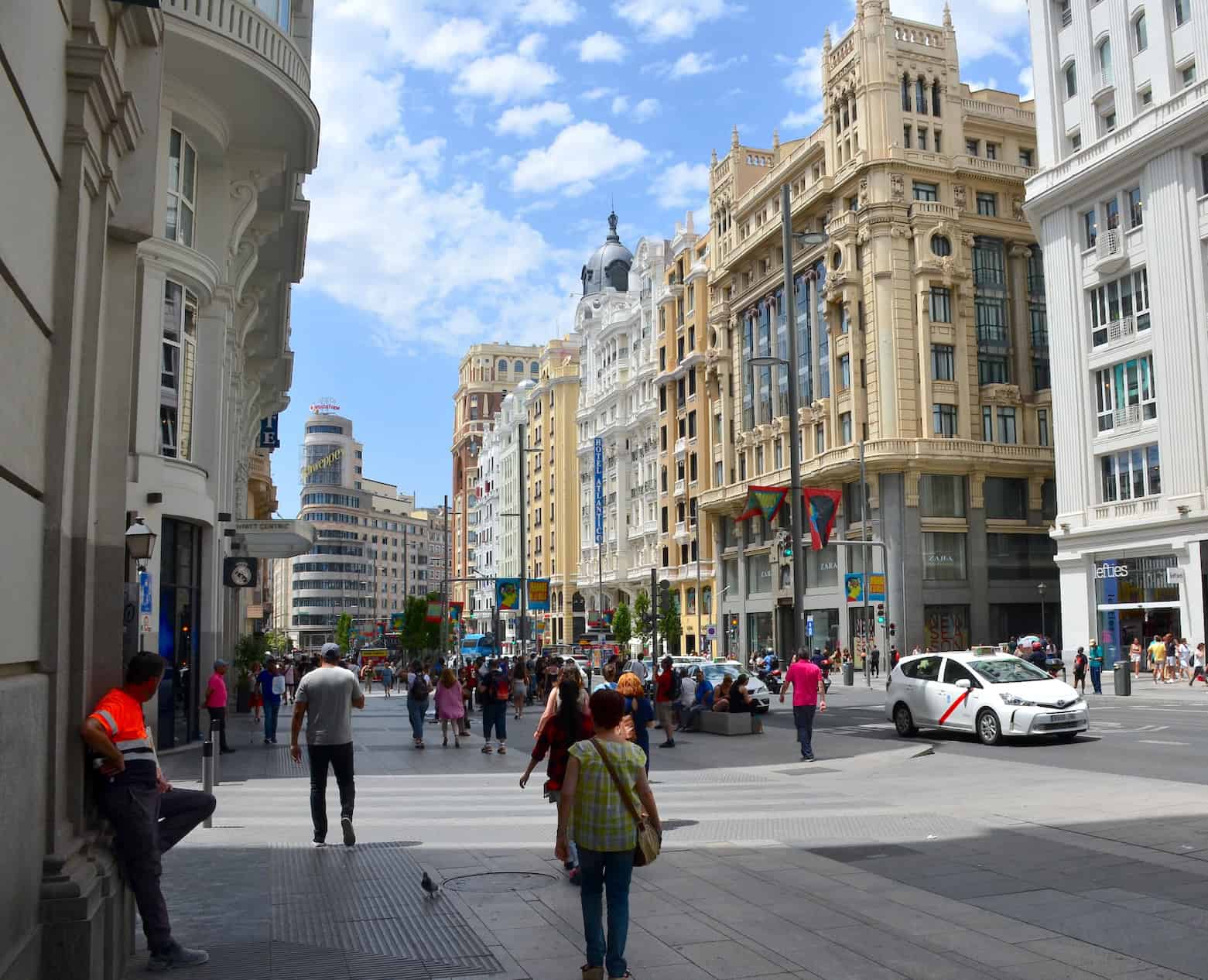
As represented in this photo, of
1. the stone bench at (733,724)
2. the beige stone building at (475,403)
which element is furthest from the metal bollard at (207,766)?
the beige stone building at (475,403)

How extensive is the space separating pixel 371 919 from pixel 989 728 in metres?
13.9

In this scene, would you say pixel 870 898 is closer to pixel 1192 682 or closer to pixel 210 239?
pixel 210 239

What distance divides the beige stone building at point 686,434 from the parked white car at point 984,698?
50.3 m

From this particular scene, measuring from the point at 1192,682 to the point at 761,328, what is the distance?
35.7 metres

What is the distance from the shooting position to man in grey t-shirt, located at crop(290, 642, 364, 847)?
991 cm

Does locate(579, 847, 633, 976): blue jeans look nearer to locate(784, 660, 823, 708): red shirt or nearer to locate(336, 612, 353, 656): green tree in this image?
locate(784, 660, 823, 708): red shirt

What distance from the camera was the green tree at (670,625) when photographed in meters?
73.1

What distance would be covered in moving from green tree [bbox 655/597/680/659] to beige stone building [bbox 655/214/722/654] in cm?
105

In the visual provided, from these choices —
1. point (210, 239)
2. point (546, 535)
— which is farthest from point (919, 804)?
point (546, 535)

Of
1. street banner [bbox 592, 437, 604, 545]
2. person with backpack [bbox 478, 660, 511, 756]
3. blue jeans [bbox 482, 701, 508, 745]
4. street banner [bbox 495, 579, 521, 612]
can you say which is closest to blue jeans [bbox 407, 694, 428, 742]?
person with backpack [bbox 478, 660, 511, 756]

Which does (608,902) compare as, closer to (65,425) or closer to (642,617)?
(65,425)

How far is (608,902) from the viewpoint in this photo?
5.66m

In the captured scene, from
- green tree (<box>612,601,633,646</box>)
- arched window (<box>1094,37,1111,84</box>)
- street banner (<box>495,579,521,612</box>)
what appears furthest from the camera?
green tree (<box>612,601,633,646</box>)

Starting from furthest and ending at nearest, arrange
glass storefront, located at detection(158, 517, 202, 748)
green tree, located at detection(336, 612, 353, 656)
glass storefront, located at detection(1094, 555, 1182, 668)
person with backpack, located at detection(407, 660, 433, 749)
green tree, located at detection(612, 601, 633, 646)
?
green tree, located at detection(336, 612, 353, 656) → green tree, located at detection(612, 601, 633, 646) → glass storefront, located at detection(1094, 555, 1182, 668) → person with backpack, located at detection(407, 660, 433, 749) → glass storefront, located at detection(158, 517, 202, 748)
